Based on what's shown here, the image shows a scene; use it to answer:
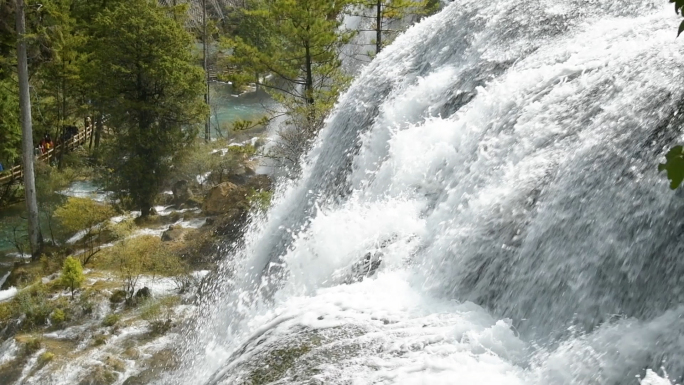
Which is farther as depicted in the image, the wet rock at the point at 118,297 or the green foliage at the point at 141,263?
the green foliage at the point at 141,263

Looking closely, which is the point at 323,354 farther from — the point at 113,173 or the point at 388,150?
the point at 113,173

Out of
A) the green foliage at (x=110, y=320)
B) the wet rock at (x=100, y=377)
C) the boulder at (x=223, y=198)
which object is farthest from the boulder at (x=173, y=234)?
the wet rock at (x=100, y=377)

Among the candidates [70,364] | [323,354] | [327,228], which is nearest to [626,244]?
[323,354]

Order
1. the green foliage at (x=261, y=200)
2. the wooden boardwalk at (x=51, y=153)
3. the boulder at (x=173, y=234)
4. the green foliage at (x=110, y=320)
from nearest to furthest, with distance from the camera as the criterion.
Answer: the green foliage at (x=110, y=320) → the green foliage at (x=261, y=200) → the boulder at (x=173, y=234) → the wooden boardwalk at (x=51, y=153)

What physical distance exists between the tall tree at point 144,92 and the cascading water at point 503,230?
1080 cm

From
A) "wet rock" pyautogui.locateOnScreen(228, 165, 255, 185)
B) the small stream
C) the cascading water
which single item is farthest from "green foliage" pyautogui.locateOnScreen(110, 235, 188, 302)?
the cascading water

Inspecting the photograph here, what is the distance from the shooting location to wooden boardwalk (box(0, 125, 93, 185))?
2088 centimetres

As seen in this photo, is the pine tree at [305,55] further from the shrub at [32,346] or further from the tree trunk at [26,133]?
the shrub at [32,346]

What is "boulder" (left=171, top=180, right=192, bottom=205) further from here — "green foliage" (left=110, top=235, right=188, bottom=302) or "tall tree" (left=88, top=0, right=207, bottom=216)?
→ "green foliage" (left=110, top=235, right=188, bottom=302)

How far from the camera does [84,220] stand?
17.0 m

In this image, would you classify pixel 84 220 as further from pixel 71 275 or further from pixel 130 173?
pixel 71 275

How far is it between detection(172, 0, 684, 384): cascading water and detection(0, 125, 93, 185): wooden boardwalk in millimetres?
15942

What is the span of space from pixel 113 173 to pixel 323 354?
50.4ft

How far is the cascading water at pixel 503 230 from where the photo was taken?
11.7 feet
